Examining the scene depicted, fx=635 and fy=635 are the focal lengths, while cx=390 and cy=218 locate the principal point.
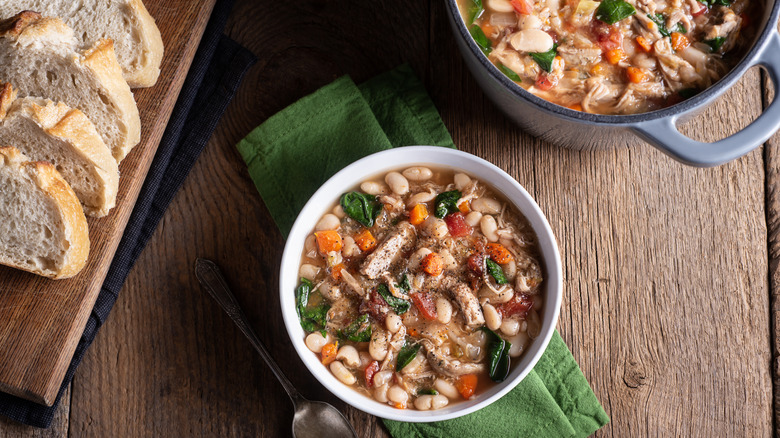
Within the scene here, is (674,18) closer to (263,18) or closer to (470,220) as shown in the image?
(470,220)

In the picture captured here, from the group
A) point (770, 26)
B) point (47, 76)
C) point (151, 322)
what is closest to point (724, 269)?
point (770, 26)

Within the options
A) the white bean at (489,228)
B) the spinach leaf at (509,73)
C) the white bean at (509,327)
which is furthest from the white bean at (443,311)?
the spinach leaf at (509,73)

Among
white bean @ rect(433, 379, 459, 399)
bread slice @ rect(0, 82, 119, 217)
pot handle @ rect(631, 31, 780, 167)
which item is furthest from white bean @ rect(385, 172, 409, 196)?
bread slice @ rect(0, 82, 119, 217)

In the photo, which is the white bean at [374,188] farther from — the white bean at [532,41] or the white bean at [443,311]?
the white bean at [532,41]

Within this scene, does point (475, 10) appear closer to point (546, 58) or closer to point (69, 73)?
point (546, 58)

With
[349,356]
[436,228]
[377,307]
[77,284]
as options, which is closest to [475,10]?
[436,228]

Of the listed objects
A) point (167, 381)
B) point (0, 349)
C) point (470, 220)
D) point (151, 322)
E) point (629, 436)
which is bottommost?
point (629, 436)
